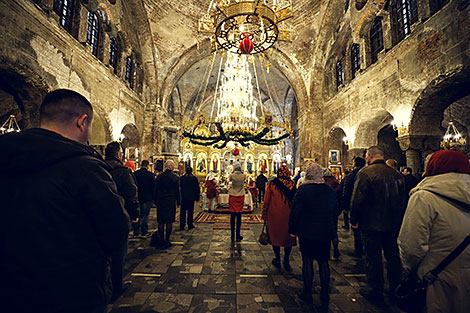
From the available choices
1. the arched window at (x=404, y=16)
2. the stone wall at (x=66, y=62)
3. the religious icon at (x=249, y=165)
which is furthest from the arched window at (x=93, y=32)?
the religious icon at (x=249, y=165)

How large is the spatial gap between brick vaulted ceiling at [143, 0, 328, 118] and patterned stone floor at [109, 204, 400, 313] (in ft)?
36.5

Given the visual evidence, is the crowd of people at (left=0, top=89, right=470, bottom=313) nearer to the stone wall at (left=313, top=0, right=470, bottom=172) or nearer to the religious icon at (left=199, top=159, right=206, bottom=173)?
the stone wall at (left=313, top=0, right=470, bottom=172)

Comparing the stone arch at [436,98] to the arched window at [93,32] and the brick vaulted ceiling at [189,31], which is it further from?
the arched window at [93,32]

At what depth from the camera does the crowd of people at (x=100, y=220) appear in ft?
3.15

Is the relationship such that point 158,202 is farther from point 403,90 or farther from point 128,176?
point 403,90

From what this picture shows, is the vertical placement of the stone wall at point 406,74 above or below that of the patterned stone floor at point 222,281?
above

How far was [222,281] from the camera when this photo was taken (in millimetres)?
3104

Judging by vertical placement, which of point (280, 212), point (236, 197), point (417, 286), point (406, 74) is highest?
point (406, 74)

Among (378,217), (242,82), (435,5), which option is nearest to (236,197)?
(378,217)

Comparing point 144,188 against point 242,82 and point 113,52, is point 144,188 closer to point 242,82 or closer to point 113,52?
point 242,82

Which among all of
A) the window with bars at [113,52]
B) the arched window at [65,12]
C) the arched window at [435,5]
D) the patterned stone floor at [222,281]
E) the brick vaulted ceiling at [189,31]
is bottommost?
the patterned stone floor at [222,281]

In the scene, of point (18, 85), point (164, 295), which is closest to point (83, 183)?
point (164, 295)

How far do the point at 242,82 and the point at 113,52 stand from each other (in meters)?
6.81

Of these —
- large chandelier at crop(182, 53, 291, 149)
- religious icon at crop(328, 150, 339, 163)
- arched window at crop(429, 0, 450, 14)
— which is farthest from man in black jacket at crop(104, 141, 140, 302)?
religious icon at crop(328, 150, 339, 163)
